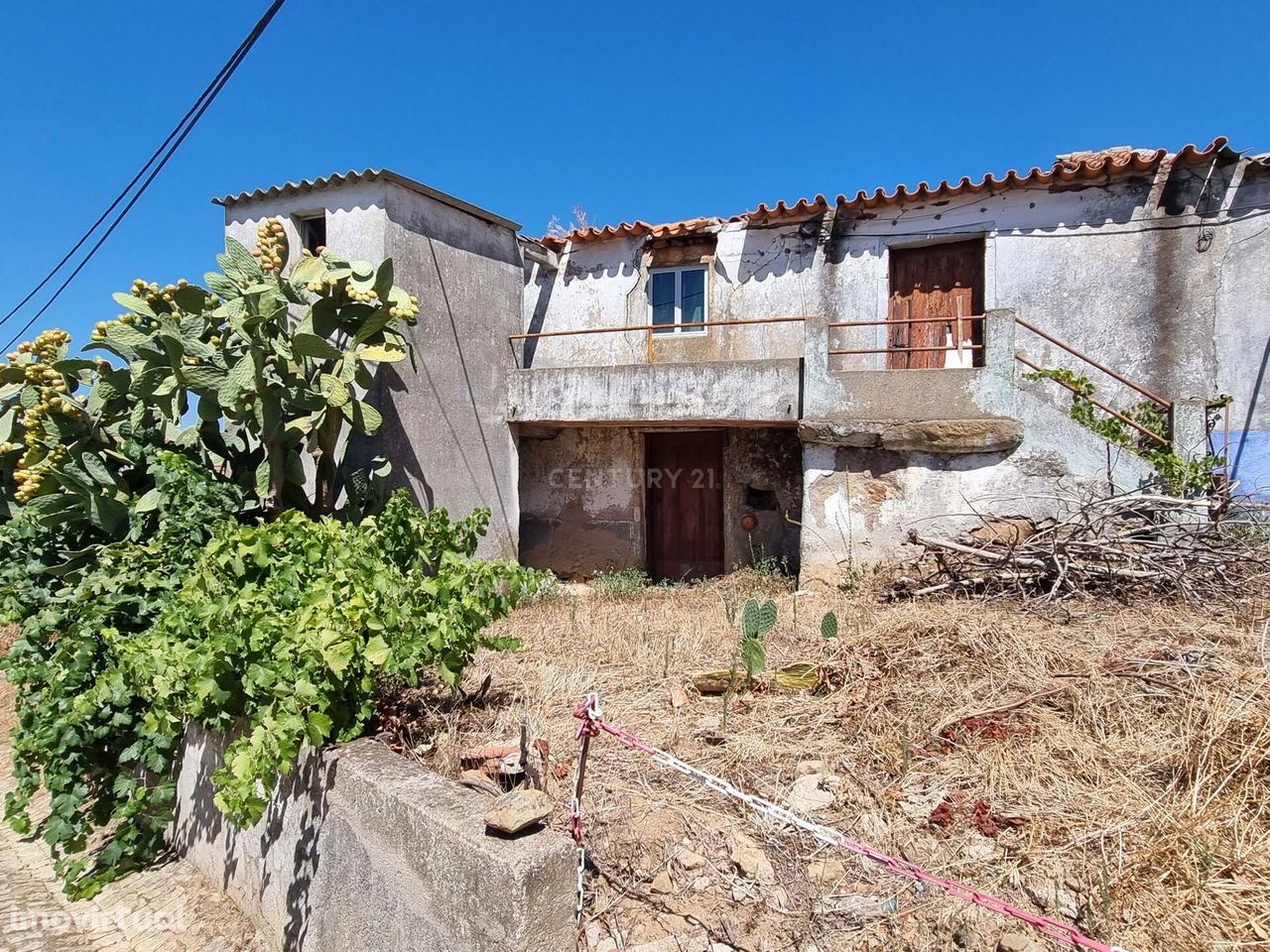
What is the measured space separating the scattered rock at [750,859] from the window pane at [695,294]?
8.19 meters

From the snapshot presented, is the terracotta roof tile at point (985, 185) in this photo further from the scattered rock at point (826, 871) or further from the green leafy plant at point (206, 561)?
the scattered rock at point (826, 871)

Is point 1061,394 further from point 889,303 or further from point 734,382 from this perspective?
point 734,382

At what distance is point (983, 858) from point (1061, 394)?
722 centimetres

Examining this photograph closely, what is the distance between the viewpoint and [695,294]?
10438 mm

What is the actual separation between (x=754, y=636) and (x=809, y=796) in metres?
1.55

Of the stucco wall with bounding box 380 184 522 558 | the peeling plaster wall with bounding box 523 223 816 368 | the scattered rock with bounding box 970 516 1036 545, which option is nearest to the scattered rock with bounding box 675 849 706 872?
the scattered rock with bounding box 970 516 1036 545

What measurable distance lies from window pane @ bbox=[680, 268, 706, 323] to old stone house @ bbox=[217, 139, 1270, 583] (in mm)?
30

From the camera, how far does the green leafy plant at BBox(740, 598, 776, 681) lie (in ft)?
14.7

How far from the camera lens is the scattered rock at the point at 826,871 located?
2.82 m

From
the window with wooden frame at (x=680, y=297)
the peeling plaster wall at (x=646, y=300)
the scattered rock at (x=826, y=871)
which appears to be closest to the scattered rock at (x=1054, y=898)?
the scattered rock at (x=826, y=871)

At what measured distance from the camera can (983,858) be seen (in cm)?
281

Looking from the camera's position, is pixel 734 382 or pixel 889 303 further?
pixel 889 303

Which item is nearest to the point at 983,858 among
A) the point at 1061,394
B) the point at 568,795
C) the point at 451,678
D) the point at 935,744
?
the point at 935,744

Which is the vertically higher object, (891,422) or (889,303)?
(889,303)
